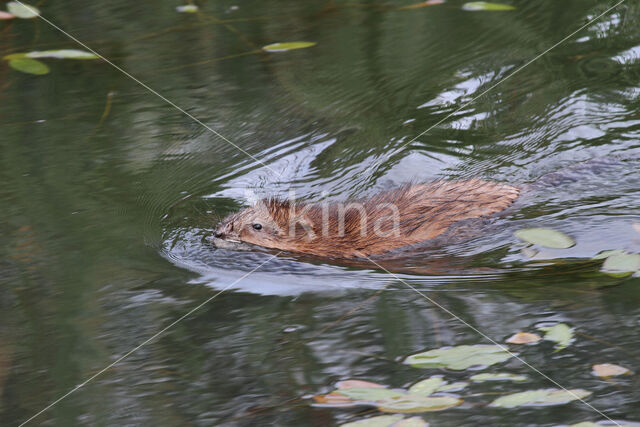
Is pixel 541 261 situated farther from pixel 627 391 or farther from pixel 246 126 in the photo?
pixel 246 126

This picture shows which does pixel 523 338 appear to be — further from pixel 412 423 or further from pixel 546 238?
pixel 546 238

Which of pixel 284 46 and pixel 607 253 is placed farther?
pixel 284 46

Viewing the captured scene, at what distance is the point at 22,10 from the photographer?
24.0 feet

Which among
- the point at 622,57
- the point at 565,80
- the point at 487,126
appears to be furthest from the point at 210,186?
the point at 622,57

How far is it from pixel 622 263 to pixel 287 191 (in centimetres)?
251

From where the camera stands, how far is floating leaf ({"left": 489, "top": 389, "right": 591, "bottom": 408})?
3.00m

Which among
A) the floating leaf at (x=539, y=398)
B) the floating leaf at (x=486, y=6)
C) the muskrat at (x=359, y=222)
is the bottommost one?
the floating leaf at (x=539, y=398)

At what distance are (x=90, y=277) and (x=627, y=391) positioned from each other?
277 cm

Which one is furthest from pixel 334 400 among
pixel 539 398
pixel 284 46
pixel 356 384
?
pixel 284 46

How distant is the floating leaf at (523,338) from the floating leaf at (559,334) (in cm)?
5

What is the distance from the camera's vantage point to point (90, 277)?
13.7ft

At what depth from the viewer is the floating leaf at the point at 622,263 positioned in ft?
13.1

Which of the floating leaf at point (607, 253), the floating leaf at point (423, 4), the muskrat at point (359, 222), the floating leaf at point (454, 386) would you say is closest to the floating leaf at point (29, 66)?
the muskrat at point (359, 222)

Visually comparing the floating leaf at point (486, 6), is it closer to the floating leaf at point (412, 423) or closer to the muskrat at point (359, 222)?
the muskrat at point (359, 222)
